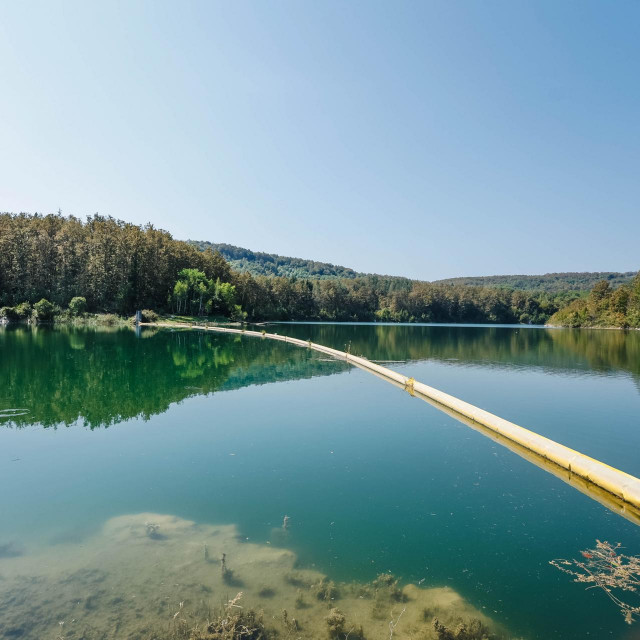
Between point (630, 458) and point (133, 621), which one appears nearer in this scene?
Answer: point (133, 621)

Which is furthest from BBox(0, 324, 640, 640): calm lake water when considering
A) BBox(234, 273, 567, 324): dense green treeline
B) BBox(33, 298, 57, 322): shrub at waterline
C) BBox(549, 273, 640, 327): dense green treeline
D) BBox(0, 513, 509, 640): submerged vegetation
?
BBox(234, 273, 567, 324): dense green treeline

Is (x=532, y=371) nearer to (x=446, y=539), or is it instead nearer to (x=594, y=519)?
(x=594, y=519)

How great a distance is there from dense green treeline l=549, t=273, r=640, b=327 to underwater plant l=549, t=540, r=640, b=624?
11639 cm

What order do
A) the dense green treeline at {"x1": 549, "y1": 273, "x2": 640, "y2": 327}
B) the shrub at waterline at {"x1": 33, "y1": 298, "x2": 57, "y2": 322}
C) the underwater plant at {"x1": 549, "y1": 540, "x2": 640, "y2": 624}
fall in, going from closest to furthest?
the underwater plant at {"x1": 549, "y1": 540, "x2": 640, "y2": 624} < the shrub at waterline at {"x1": 33, "y1": 298, "x2": 57, "y2": 322} < the dense green treeline at {"x1": 549, "y1": 273, "x2": 640, "y2": 327}

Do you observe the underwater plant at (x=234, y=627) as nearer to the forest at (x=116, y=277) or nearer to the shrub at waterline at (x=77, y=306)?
the forest at (x=116, y=277)

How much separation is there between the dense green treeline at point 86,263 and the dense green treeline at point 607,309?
100360 millimetres

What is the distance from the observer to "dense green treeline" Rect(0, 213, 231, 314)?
71.5 m

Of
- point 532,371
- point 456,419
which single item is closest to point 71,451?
point 456,419

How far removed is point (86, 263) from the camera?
76.3m

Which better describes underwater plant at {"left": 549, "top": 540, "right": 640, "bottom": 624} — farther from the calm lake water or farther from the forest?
the forest

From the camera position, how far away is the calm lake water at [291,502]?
5477mm

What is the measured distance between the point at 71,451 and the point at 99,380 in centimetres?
1082

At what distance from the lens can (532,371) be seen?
30.7 m

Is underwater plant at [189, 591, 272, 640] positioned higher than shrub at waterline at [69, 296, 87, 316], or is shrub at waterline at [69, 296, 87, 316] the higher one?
shrub at waterline at [69, 296, 87, 316]
